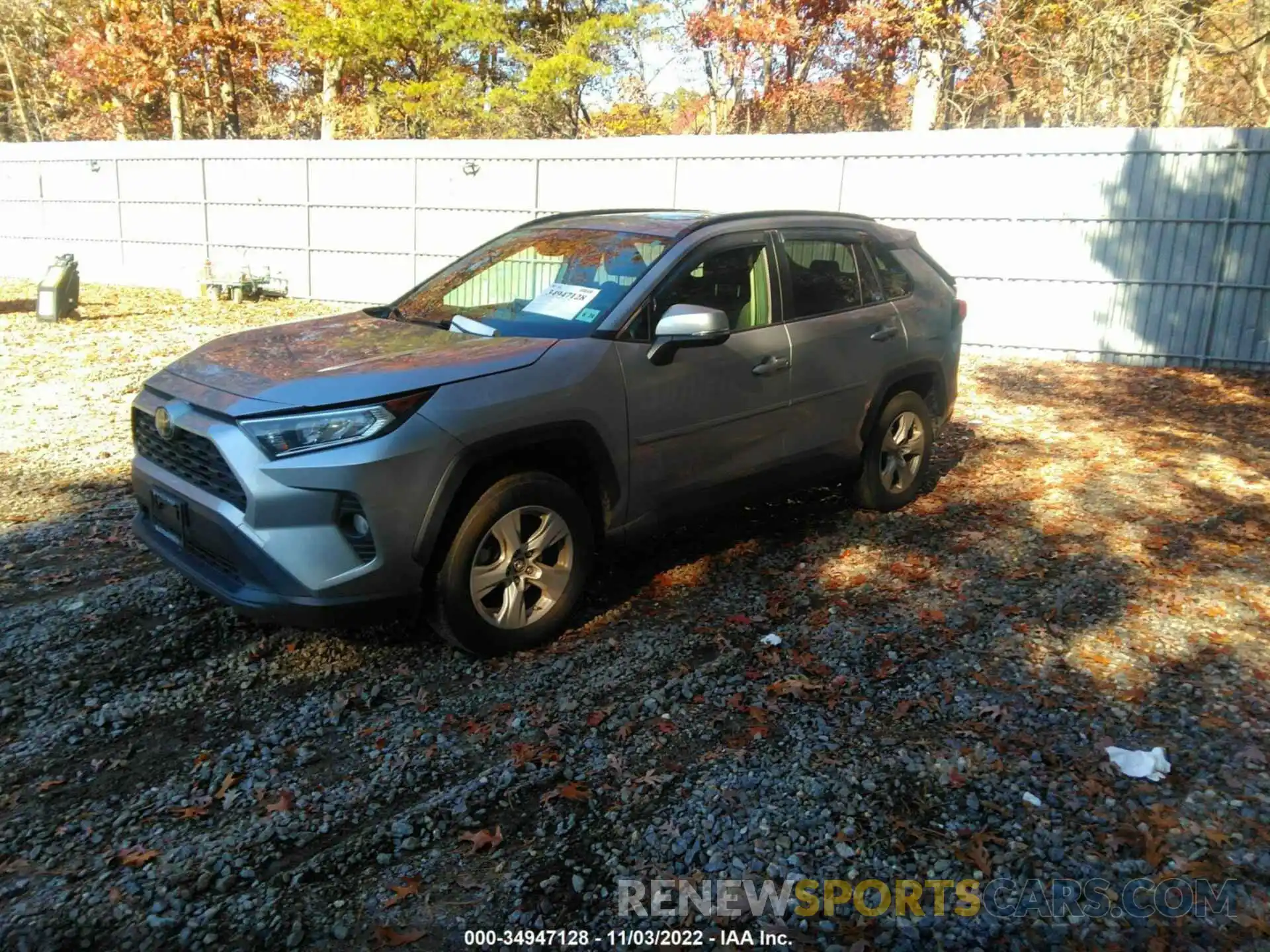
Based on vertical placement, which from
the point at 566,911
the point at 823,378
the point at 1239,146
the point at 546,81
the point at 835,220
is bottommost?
the point at 566,911

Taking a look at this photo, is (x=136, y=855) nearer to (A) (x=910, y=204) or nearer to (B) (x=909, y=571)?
(B) (x=909, y=571)

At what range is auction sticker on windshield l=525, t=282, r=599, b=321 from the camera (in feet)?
→ 14.6

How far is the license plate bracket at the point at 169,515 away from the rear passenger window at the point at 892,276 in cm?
399

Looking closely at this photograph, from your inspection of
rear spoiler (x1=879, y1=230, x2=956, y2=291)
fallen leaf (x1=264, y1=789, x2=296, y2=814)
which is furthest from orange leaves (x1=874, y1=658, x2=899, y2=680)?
rear spoiler (x1=879, y1=230, x2=956, y2=291)

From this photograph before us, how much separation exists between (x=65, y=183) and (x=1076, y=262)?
707 inches

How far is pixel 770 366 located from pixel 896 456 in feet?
4.96

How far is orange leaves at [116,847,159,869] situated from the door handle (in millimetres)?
3228

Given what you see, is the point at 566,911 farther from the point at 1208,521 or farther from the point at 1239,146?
the point at 1239,146

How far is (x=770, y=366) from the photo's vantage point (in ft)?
16.1

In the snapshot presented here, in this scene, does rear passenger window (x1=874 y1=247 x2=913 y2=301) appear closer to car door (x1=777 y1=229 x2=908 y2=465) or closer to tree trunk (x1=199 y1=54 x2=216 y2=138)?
car door (x1=777 y1=229 x2=908 y2=465)

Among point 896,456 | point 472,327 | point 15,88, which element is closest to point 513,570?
point 472,327

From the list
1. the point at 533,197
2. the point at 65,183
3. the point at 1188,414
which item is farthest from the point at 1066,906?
the point at 65,183

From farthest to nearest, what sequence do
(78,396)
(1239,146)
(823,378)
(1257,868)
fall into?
1. (1239,146)
2. (78,396)
3. (823,378)
4. (1257,868)

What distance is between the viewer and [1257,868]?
9.46ft
